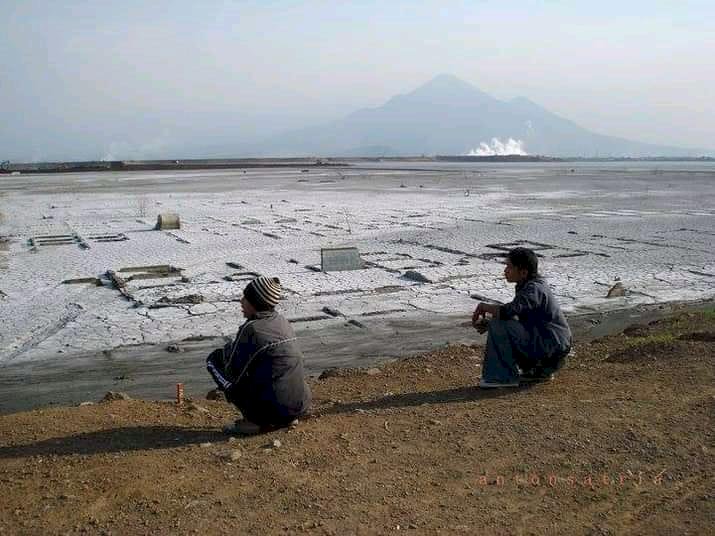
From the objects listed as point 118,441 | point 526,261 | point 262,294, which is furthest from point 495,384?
point 118,441

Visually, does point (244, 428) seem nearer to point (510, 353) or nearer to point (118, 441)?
point (118, 441)

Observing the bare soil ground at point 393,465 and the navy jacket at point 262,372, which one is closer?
the bare soil ground at point 393,465

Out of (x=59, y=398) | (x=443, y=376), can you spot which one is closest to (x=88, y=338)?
(x=59, y=398)

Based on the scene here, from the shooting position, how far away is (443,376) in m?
6.92

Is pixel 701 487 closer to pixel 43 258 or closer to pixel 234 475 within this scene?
pixel 234 475

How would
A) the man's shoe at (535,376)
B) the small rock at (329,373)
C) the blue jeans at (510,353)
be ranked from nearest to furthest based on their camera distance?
the blue jeans at (510,353)
the man's shoe at (535,376)
the small rock at (329,373)

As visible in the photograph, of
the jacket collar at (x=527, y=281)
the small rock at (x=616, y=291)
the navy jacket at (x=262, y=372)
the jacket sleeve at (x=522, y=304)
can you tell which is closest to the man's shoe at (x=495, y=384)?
the jacket sleeve at (x=522, y=304)

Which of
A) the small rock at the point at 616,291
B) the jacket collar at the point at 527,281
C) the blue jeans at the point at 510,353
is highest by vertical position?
the jacket collar at the point at 527,281

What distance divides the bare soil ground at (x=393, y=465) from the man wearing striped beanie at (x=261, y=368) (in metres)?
0.17

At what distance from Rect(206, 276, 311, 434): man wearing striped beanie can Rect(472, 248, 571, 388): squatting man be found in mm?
1591

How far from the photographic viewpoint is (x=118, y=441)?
5.02 metres

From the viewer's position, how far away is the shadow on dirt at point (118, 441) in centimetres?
483

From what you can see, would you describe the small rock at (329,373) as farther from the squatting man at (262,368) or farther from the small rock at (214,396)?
the squatting man at (262,368)

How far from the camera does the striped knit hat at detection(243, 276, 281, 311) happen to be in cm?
504
